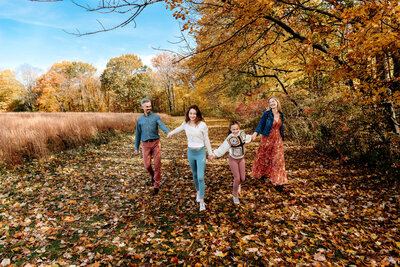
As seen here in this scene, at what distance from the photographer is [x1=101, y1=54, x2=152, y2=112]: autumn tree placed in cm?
3584

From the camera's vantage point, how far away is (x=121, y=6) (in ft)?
9.33

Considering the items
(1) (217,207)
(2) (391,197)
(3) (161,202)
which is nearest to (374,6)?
(2) (391,197)

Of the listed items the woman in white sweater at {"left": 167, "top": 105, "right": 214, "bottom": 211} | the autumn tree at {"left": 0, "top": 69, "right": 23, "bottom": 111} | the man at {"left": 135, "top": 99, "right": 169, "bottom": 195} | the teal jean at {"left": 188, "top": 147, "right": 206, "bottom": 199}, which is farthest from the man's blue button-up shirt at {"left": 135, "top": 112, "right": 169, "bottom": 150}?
the autumn tree at {"left": 0, "top": 69, "right": 23, "bottom": 111}

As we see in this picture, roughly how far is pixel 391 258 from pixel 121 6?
5.46m

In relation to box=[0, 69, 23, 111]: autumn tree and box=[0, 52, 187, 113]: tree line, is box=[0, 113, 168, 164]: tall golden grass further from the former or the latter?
box=[0, 69, 23, 111]: autumn tree

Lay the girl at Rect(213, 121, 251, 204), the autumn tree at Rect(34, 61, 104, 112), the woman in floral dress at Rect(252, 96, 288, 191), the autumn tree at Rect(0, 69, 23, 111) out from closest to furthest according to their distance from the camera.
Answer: the girl at Rect(213, 121, 251, 204) < the woman in floral dress at Rect(252, 96, 288, 191) < the autumn tree at Rect(0, 69, 23, 111) < the autumn tree at Rect(34, 61, 104, 112)

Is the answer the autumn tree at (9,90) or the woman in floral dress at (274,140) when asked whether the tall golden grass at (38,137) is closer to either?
the woman in floral dress at (274,140)

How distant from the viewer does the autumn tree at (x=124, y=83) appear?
35844 millimetres

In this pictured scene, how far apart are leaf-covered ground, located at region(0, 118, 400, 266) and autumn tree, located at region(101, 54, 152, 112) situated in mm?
32325

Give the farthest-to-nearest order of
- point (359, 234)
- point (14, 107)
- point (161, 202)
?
1. point (14, 107)
2. point (161, 202)
3. point (359, 234)

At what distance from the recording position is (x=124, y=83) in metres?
36.1

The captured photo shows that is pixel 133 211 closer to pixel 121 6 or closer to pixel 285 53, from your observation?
pixel 121 6

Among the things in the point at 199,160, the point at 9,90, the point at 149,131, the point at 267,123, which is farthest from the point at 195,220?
the point at 9,90

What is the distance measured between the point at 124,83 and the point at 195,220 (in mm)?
37456
